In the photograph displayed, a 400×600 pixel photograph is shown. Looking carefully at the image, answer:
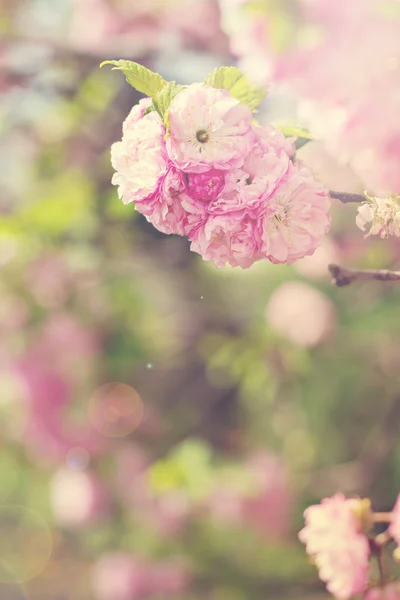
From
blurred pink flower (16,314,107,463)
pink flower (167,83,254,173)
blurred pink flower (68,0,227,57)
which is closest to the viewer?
pink flower (167,83,254,173)

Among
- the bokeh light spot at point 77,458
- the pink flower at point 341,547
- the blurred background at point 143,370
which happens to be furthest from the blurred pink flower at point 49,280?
the pink flower at point 341,547

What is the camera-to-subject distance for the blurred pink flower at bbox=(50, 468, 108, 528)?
0.66 m

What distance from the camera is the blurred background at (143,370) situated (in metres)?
0.54

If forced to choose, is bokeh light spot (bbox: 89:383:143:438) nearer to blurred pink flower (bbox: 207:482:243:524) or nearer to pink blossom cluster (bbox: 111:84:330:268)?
blurred pink flower (bbox: 207:482:243:524)

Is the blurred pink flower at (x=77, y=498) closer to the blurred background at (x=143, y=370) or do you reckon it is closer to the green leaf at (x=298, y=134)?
the blurred background at (x=143, y=370)

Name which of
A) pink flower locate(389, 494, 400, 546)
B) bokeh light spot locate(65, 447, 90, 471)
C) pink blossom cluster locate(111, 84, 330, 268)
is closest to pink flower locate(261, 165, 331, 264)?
pink blossom cluster locate(111, 84, 330, 268)

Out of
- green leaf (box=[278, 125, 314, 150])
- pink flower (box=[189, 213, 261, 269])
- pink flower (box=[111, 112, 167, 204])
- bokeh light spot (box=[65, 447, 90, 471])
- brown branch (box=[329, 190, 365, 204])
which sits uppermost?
green leaf (box=[278, 125, 314, 150])

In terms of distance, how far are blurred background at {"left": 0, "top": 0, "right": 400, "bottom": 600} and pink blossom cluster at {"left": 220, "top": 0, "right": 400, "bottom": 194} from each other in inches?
5.1

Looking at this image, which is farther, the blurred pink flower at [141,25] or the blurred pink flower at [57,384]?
the blurred pink flower at [57,384]

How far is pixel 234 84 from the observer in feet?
0.76

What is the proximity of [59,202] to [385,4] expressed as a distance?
0.33 m

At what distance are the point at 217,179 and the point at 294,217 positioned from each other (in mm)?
28

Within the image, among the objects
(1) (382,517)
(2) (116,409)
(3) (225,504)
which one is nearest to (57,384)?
(2) (116,409)

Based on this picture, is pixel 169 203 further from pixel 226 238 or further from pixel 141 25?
pixel 141 25
